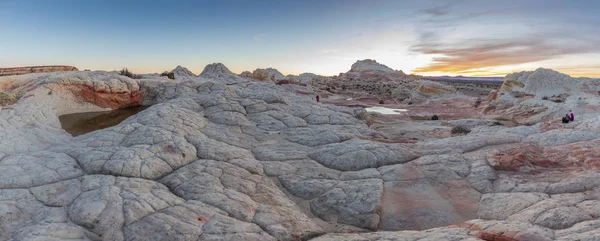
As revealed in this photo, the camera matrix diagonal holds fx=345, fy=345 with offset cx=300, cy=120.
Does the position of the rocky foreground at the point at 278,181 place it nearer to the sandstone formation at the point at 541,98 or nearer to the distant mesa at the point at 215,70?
the sandstone formation at the point at 541,98

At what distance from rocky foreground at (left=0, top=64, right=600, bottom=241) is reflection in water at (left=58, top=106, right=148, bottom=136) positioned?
184cm

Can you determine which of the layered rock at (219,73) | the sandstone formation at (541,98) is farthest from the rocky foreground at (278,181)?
the layered rock at (219,73)

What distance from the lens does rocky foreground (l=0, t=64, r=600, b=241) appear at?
10.7m

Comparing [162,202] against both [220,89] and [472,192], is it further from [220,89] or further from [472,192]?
[220,89]

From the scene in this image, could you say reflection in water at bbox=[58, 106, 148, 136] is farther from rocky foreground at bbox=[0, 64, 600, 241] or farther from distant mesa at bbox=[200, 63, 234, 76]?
distant mesa at bbox=[200, 63, 234, 76]

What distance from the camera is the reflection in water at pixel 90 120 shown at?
2569 centimetres

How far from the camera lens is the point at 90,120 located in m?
28.9

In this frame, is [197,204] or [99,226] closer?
[99,226]

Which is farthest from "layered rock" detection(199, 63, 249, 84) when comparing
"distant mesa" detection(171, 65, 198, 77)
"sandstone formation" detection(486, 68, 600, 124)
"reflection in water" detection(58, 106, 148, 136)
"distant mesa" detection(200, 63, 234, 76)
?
"sandstone formation" detection(486, 68, 600, 124)

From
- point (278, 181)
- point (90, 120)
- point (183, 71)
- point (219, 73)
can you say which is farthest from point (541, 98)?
point (183, 71)

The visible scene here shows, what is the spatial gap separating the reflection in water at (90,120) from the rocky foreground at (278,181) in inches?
72.4

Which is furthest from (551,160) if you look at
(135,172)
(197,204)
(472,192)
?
(135,172)

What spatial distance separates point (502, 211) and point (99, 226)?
13.7 metres

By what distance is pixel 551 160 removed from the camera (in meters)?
16.3
